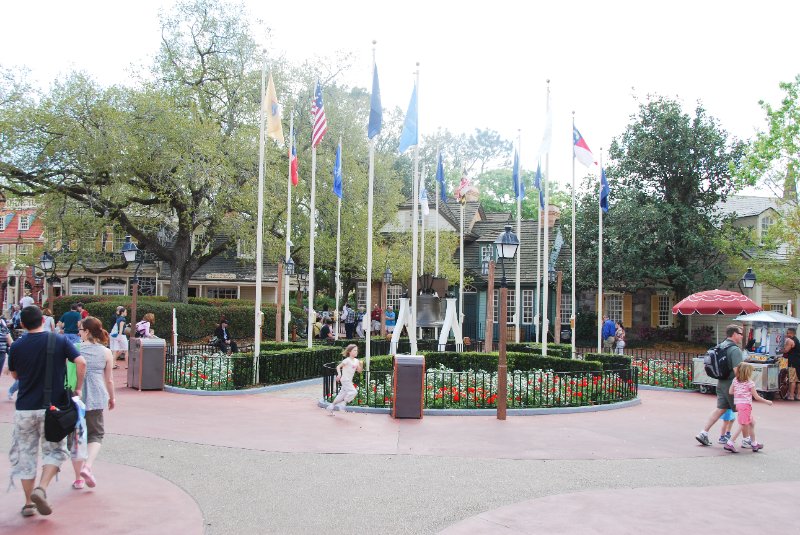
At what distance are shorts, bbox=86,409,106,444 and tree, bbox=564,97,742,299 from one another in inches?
1198

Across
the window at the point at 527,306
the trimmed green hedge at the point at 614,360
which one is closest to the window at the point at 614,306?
the window at the point at 527,306

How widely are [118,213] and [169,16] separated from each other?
29.5 feet

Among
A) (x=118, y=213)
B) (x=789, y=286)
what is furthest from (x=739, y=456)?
(x=118, y=213)

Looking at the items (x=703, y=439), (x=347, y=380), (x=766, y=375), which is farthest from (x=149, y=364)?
(x=766, y=375)

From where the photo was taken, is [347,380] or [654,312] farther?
[654,312]

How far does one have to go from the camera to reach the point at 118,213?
29.7 meters

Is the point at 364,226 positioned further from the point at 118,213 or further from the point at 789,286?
the point at 789,286

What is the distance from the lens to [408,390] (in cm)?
1266

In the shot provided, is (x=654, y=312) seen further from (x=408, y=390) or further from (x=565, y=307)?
(x=408, y=390)

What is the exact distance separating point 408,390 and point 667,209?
2591 cm

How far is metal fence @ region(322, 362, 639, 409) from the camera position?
13.8 m

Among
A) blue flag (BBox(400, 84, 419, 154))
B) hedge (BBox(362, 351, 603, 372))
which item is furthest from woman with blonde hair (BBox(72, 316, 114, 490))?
hedge (BBox(362, 351, 603, 372))

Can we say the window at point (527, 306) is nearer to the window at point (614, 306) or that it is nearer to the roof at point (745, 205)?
the window at point (614, 306)

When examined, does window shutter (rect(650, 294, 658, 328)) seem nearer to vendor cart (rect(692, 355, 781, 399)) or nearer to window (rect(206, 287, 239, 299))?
vendor cart (rect(692, 355, 781, 399))
